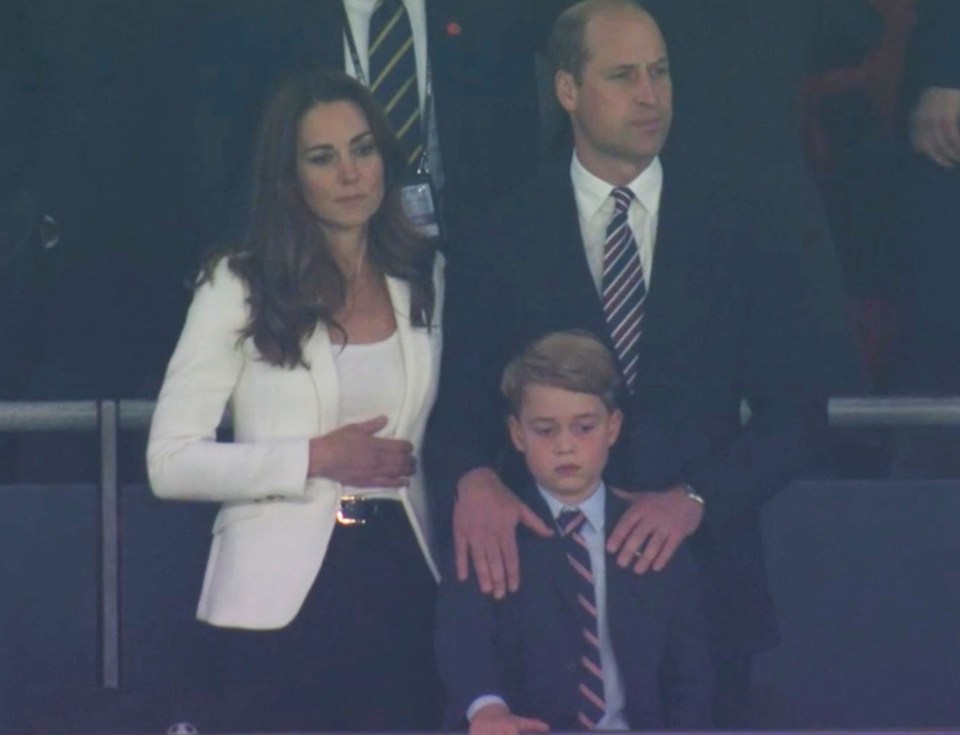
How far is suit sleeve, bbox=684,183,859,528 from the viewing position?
4.15 meters

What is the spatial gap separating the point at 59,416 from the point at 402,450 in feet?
2.66

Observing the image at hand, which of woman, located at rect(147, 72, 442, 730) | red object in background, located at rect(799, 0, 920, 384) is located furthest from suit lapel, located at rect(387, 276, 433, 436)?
red object in background, located at rect(799, 0, 920, 384)

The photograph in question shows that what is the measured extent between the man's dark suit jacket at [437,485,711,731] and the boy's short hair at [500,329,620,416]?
0.85 feet

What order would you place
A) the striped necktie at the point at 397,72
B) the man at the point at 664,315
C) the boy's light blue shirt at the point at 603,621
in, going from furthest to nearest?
the striped necktie at the point at 397,72, the man at the point at 664,315, the boy's light blue shirt at the point at 603,621

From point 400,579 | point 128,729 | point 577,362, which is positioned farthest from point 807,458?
point 128,729

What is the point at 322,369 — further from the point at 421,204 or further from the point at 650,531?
the point at 650,531

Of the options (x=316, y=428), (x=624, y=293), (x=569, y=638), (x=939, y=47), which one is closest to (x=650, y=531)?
(x=569, y=638)

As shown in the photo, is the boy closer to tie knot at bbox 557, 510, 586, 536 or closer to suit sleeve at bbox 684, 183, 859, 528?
tie knot at bbox 557, 510, 586, 536

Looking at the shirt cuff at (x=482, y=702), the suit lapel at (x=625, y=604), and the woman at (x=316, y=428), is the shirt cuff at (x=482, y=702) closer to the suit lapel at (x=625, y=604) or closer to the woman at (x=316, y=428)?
the suit lapel at (x=625, y=604)

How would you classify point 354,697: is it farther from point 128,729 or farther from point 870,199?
point 870,199

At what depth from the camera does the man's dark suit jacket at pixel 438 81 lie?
4.57 meters

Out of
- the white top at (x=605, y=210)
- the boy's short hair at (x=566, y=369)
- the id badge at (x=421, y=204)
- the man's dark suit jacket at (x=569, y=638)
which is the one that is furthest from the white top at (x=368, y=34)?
the man's dark suit jacket at (x=569, y=638)

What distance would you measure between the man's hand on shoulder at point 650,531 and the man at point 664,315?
87 mm

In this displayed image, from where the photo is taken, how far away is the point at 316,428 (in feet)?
13.6
